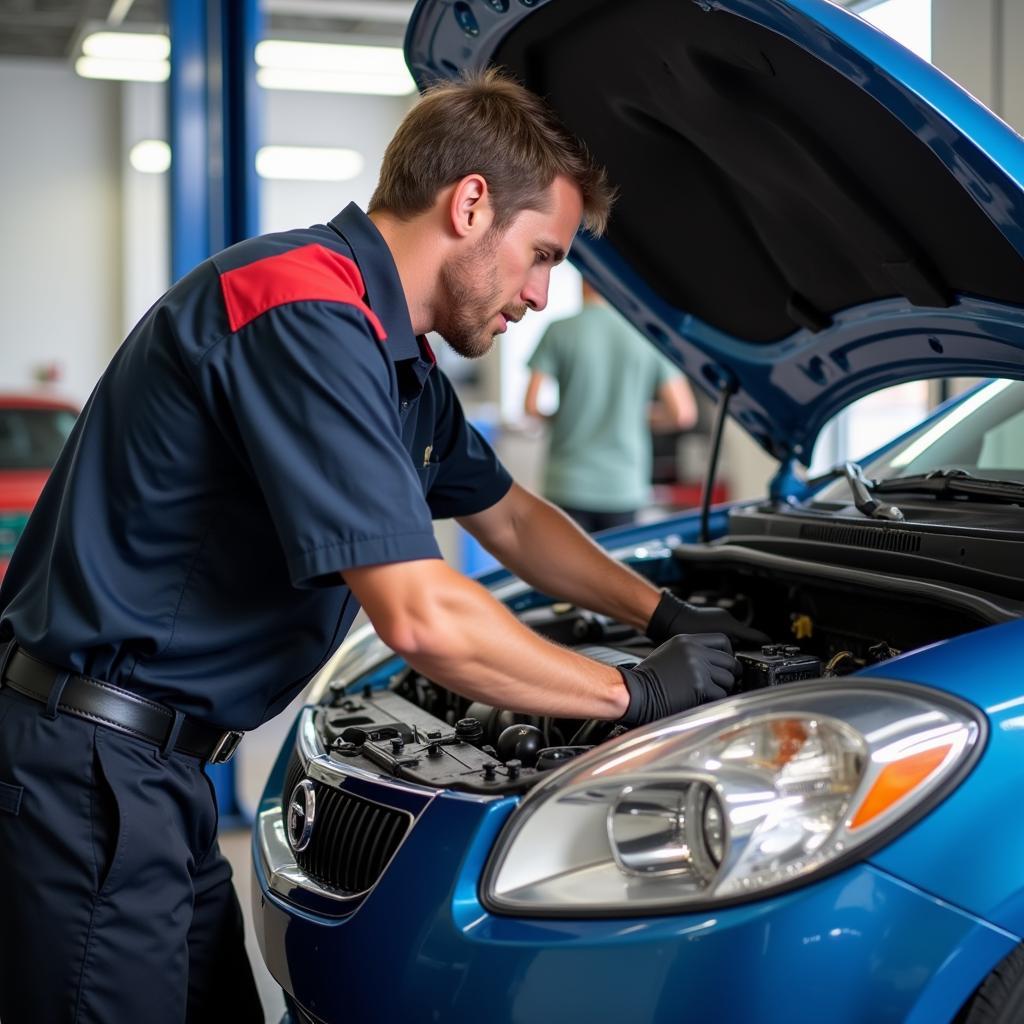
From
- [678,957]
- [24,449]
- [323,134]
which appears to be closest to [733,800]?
[678,957]

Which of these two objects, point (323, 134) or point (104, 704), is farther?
point (323, 134)

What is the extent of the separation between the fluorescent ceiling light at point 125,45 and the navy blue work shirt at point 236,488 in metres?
7.13

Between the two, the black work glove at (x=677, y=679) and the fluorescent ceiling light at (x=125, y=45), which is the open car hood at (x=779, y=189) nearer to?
the black work glove at (x=677, y=679)

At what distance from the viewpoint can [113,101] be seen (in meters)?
10.9

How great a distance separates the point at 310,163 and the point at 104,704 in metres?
10.7

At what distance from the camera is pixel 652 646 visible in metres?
1.94

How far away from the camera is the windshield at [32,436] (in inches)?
207

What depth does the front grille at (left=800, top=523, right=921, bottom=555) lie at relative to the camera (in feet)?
5.81

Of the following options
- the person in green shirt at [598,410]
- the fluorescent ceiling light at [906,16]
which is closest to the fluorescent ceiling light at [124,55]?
the person in green shirt at [598,410]

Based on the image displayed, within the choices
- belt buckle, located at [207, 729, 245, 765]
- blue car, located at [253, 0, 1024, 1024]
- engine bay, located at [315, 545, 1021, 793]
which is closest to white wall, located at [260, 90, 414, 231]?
blue car, located at [253, 0, 1024, 1024]

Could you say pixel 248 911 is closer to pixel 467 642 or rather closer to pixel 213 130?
pixel 467 642

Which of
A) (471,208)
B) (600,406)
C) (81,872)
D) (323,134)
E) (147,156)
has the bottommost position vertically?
(81,872)

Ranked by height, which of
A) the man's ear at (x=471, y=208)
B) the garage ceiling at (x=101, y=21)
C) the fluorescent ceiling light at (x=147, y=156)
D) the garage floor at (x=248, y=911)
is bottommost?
the garage floor at (x=248, y=911)

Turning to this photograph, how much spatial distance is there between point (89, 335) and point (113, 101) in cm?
207
